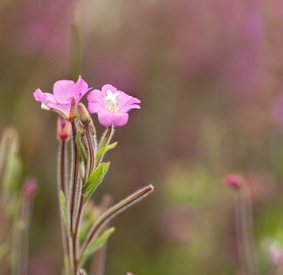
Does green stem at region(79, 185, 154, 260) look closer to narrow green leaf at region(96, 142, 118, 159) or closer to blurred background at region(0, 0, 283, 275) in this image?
narrow green leaf at region(96, 142, 118, 159)

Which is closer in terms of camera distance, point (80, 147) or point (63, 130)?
point (80, 147)

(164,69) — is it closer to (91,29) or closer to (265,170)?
(91,29)

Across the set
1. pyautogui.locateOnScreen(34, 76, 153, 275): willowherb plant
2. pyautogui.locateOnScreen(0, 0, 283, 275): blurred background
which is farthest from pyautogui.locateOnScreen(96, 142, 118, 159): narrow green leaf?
pyautogui.locateOnScreen(0, 0, 283, 275): blurred background

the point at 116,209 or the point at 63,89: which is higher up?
the point at 63,89

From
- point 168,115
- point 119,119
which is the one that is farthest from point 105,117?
A: point 168,115

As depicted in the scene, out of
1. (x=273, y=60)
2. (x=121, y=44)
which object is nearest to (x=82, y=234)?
(x=273, y=60)

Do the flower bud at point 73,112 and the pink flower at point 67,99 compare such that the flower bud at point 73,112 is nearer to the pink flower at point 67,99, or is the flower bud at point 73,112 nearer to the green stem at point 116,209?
the pink flower at point 67,99

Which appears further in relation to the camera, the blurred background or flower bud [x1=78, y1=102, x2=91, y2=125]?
the blurred background

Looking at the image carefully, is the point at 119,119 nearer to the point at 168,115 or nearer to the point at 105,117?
the point at 105,117
